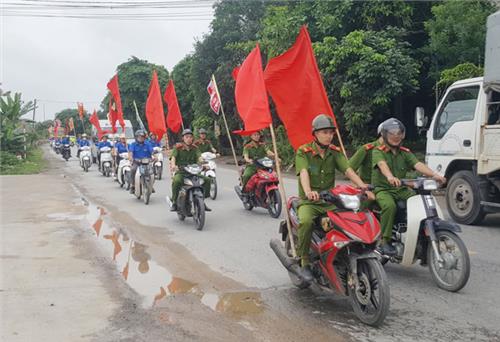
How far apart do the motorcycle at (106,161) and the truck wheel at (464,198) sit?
14.3 metres

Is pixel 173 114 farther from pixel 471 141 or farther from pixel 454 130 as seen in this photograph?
pixel 471 141

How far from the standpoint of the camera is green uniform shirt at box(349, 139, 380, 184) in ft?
19.2

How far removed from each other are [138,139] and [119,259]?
632cm

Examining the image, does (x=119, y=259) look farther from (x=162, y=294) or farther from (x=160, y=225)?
(x=160, y=225)

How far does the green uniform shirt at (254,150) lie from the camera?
10.3 metres

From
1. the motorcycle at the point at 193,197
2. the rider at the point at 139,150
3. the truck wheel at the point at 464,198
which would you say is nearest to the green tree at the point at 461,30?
the truck wheel at the point at 464,198

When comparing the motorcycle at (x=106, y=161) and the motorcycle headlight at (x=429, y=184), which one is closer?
the motorcycle headlight at (x=429, y=184)

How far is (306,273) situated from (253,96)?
7.54ft

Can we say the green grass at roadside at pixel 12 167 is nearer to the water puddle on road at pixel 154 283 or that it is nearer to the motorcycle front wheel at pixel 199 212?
the motorcycle front wheel at pixel 199 212

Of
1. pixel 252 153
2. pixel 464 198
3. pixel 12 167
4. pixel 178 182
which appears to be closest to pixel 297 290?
pixel 464 198

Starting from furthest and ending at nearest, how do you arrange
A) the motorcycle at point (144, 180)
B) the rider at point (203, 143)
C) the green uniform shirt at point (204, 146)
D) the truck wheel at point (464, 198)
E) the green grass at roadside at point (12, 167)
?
1. the green grass at roadside at point (12, 167)
2. the green uniform shirt at point (204, 146)
3. the rider at point (203, 143)
4. the motorcycle at point (144, 180)
5. the truck wheel at point (464, 198)

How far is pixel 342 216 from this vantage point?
14.3 feet

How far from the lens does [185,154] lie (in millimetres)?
9398

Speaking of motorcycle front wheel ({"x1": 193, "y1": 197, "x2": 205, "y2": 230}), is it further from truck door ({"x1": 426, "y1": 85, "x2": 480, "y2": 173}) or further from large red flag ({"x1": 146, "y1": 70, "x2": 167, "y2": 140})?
large red flag ({"x1": 146, "y1": 70, "x2": 167, "y2": 140})
